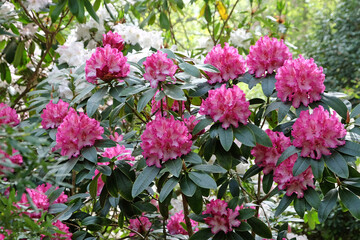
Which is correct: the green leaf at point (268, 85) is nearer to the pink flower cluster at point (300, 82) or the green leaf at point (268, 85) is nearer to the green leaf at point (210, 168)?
the pink flower cluster at point (300, 82)

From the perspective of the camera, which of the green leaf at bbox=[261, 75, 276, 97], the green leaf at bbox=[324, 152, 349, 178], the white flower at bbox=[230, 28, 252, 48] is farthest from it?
the white flower at bbox=[230, 28, 252, 48]

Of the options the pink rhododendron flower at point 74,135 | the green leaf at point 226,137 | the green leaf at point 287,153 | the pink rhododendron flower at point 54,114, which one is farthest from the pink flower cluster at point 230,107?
the pink rhododendron flower at point 54,114

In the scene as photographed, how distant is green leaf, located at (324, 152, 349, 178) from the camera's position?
3.42 feet

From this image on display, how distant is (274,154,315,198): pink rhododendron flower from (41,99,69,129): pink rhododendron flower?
2.18ft

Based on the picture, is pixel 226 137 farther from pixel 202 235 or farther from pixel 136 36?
pixel 136 36

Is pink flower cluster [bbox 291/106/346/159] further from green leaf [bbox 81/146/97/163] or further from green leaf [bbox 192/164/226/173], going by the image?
green leaf [bbox 81/146/97/163]

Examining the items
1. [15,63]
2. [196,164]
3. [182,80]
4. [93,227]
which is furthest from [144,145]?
[15,63]

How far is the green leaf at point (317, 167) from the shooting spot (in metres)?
1.06

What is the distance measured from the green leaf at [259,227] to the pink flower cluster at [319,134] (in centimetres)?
28

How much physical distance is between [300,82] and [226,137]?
0.27 metres

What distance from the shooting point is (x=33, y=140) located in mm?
644

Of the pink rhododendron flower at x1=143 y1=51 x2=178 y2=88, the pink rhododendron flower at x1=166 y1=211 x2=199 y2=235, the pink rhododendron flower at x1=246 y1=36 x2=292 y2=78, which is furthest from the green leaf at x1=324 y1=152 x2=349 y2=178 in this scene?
the pink rhododendron flower at x1=166 y1=211 x2=199 y2=235

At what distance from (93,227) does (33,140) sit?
0.73m

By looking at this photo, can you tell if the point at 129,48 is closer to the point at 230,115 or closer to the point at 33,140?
the point at 230,115
